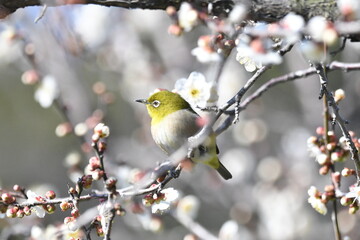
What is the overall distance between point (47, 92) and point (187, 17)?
251 centimetres

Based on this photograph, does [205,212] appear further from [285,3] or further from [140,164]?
[285,3]

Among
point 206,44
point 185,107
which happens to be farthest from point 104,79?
point 206,44

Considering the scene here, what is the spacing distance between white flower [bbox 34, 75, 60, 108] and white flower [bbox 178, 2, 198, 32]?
2.34 metres

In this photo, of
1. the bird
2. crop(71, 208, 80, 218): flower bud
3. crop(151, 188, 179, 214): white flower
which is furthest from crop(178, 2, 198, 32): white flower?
the bird

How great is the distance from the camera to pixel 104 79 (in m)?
7.31

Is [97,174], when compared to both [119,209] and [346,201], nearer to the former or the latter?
[119,209]

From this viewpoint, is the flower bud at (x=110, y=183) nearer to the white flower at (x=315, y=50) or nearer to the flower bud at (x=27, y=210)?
the flower bud at (x=27, y=210)

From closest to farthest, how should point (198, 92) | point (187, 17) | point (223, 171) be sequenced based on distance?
point (187, 17) → point (198, 92) → point (223, 171)

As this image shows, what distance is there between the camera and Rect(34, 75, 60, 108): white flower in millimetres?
4078

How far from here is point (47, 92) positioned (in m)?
4.15

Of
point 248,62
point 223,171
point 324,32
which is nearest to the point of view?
point 324,32

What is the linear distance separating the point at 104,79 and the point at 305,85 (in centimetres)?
298

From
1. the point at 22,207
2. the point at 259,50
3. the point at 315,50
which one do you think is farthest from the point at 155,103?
the point at 315,50

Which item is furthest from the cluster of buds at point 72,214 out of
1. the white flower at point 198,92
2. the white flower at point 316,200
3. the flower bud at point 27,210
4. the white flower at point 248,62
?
the white flower at point 316,200
